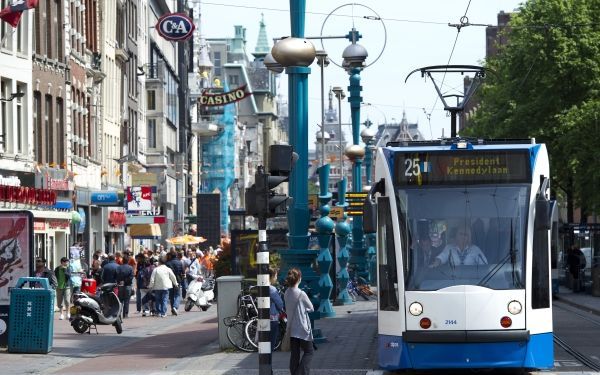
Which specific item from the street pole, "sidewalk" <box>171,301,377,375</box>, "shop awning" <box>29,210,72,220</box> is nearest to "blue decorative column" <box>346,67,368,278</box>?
"shop awning" <box>29,210,72,220</box>

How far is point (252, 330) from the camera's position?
26.7 metres

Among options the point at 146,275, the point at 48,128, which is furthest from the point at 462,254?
the point at 48,128

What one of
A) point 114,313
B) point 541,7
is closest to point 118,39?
point 541,7

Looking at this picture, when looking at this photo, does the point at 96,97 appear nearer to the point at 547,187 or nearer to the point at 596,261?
the point at 596,261

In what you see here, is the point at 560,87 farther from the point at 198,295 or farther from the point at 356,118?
the point at 198,295

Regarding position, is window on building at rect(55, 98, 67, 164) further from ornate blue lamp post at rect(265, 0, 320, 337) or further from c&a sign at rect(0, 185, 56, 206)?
ornate blue lamp post at rect(265, 0, 320, 337)

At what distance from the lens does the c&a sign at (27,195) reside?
41.3 m

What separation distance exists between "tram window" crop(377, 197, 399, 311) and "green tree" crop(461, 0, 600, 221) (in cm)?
4630

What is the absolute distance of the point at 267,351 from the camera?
64.3ft

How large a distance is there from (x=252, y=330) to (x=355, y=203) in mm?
21611

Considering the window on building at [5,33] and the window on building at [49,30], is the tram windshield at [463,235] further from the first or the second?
the window on building at [49,30]

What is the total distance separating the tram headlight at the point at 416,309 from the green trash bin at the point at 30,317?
8.90 m

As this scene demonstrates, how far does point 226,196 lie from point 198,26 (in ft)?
106

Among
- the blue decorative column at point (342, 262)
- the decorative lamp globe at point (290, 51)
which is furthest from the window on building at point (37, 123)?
the decorative lamp globe at point (290, 51)
